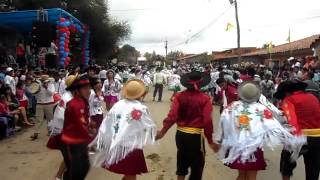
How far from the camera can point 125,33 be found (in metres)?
46.5

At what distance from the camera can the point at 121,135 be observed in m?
5.93

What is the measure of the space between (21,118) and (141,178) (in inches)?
296

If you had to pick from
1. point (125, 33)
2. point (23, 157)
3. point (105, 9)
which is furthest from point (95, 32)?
point (23, 157)

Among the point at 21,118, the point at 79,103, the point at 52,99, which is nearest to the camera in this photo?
the point at 79,103

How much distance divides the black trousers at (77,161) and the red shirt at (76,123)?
0.24ft

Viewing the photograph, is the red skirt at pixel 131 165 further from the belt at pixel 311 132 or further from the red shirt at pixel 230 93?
the red shirt at pixel 230 93

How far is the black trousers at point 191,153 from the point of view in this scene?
6074mm

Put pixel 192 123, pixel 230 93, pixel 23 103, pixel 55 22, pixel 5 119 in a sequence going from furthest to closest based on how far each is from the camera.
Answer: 1. pixel 55 22
2. pixel 23 103
3. pixel 5 119
4. pixel 230 93
5. pixel 192 123

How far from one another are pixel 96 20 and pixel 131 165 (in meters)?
33.1

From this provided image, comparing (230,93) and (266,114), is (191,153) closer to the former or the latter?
(266,114)

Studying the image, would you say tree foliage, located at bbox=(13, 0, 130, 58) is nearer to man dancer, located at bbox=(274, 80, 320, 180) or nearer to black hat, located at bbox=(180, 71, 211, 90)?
black hat, located at bbox=(180, 71, 211, 90)

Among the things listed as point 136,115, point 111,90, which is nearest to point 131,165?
point 136,115

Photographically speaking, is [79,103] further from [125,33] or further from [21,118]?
[125,33]

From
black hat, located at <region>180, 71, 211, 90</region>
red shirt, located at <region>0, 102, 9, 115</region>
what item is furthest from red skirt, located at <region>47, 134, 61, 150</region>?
red shirt, located at <region>0, 102, 9, 115</region>
